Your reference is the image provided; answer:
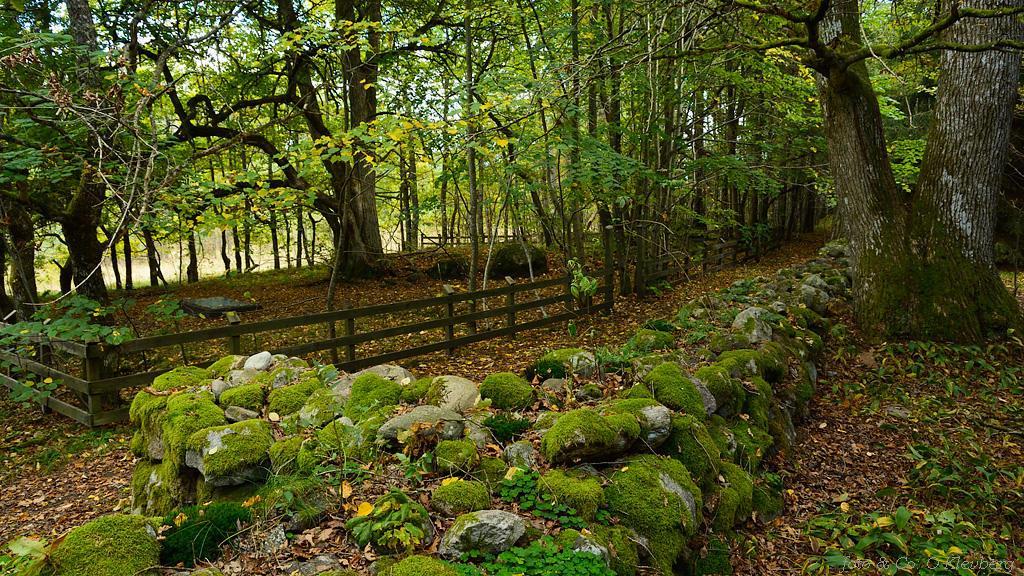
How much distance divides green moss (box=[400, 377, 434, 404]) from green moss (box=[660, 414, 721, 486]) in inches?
65.7

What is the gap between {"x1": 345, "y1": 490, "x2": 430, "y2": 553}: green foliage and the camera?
225 centimetres

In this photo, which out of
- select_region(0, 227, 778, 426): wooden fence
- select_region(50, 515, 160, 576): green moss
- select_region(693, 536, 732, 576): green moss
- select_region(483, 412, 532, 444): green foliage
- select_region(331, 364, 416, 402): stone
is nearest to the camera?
select_region(50, 515, 160, 576): green moss

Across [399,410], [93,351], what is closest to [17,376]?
[93,351]

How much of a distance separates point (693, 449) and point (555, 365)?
1.25 m

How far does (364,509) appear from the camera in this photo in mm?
2412

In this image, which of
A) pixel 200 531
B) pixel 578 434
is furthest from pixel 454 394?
pixel 200 531

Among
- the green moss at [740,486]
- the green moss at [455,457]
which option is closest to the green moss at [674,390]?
the green moss at [740,486]

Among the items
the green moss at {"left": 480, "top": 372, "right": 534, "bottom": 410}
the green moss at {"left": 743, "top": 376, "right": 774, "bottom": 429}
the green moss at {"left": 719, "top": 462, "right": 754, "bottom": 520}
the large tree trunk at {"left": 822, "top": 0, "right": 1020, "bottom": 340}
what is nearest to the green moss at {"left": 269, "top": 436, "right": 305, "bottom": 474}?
the green moss at {"left": 480, "top": 372, "right": 534, "bottom": 410}

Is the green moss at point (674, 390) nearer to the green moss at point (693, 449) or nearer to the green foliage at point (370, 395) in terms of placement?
the green moss at point (693, 449)

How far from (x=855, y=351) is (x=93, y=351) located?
862cm

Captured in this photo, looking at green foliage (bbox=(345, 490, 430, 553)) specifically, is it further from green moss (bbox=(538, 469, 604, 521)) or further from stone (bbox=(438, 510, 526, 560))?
green moss (bbox=(538, 469, 604, 521))

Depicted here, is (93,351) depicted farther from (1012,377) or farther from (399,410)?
(1012,377)

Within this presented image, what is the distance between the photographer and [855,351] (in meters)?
6.48

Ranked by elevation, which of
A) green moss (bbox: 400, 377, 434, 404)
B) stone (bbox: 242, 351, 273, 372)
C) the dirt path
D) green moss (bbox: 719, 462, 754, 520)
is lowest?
the dirt path
